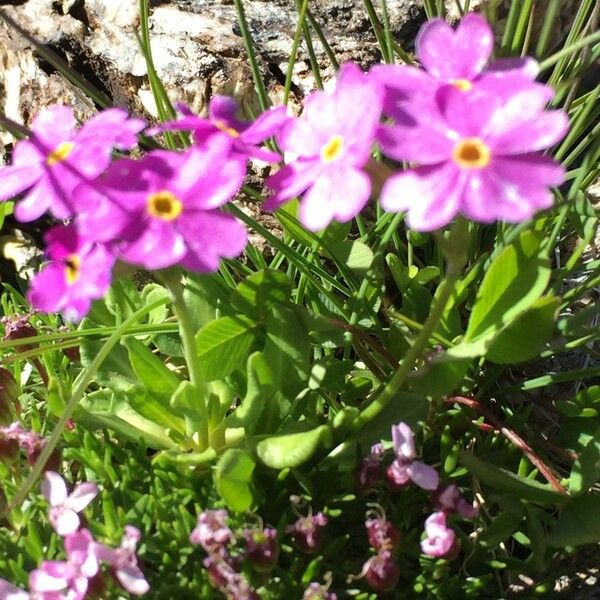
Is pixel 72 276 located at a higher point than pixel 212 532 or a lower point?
higher

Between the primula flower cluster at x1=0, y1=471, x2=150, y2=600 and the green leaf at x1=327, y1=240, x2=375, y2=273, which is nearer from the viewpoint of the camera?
the primula flower cluster at x1=0, y1=471, x2=150, y2=600

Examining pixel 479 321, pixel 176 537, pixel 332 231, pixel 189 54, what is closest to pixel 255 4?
pixel 189 54

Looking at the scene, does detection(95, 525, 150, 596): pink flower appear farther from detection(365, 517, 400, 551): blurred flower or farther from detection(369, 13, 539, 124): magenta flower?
detection(369, 13, 539, 124): magenta flower

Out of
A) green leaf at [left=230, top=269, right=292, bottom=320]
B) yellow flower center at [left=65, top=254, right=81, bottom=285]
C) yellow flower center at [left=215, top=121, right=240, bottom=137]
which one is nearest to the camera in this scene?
yellow flower center at [left=65, top=254, right=81, bottom=285]

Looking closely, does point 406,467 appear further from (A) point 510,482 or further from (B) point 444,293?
(B) point 444,293

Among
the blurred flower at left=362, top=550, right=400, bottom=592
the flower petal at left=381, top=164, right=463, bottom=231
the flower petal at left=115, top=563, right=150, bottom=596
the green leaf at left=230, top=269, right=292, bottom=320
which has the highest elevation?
the flower petal at left=381, top=164, right=463, bottom=231

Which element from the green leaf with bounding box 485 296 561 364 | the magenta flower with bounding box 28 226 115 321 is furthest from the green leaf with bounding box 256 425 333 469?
the magenta flower with bounding box 28 226 115 321

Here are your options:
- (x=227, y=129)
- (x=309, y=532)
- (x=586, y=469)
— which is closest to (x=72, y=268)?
(x=227, y=129)
